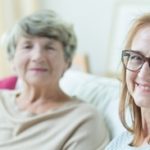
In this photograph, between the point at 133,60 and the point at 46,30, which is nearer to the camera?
the point at 133,60

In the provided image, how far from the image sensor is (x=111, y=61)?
276 cm

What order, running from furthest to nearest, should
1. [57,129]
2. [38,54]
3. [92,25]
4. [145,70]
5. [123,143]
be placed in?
[92,25]
[38,54]
[57,129]
[123,143]
[145,70]

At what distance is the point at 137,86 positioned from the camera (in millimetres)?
1193

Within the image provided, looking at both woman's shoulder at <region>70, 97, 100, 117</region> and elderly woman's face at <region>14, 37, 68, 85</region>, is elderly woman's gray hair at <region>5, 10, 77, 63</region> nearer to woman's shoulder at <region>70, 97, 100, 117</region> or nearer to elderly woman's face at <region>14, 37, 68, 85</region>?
elderly woman's face at <region>14, 37, 68, 85</region>

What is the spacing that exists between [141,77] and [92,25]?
1.72 m

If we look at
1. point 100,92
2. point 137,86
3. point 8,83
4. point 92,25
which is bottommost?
point 8,83

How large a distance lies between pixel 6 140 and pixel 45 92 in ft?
0.91

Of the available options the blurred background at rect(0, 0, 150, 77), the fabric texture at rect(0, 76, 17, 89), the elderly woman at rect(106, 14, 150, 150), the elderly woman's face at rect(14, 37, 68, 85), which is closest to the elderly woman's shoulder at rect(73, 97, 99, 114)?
the elderly woman's face at rect(14, 37, 68, 85)

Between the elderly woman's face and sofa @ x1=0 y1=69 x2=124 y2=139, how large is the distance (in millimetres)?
187

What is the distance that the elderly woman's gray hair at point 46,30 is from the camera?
173cm

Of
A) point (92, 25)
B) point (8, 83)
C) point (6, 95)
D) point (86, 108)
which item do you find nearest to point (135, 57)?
point (86, 108)

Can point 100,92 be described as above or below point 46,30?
below

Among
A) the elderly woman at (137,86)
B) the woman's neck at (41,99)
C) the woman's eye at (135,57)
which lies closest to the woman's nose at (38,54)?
the woman's neck at (41,99)

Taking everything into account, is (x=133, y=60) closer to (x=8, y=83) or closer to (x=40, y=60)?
(x=40, y=60)
